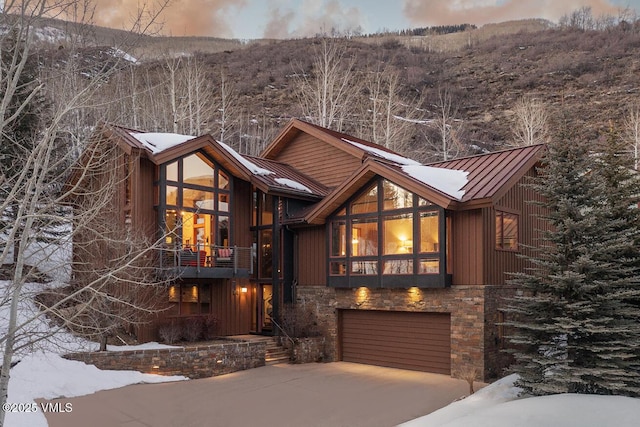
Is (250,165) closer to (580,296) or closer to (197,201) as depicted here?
(197,201)

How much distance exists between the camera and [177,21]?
22.4ft

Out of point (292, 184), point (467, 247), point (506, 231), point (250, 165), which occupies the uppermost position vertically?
point (250, 165)

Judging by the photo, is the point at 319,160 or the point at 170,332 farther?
the point at 319,160

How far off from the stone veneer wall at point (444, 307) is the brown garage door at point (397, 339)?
0.35 m

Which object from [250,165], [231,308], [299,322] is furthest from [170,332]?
[250,165]

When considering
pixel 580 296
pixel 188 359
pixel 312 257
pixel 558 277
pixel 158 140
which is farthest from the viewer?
pixel 312 257

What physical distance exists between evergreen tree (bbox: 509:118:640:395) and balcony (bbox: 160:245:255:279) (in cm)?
911

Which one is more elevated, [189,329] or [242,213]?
[242,213]

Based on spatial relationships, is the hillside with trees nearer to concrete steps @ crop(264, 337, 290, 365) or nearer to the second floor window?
the second floor window

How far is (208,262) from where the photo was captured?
665 inches

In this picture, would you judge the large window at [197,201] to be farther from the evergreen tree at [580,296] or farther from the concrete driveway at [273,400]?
the evergreen tree at [580,296]

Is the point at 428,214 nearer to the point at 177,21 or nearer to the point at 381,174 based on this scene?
the point at 381,174

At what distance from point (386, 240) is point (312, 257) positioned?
132 inches

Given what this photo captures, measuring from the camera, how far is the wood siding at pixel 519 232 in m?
14.2
